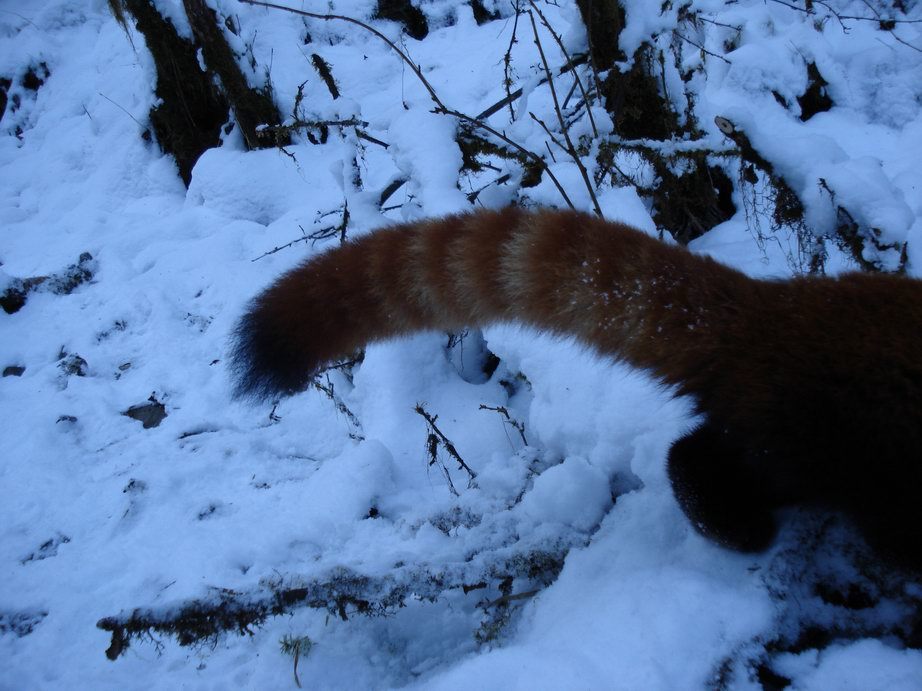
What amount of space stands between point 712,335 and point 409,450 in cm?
158

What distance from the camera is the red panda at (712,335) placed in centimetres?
108

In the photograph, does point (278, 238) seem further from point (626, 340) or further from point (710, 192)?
point (626, 340)

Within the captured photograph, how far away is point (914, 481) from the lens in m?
1.05

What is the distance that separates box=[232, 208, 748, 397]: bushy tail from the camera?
49.4 inches

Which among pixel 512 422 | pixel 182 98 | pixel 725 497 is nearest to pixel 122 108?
pixel 182 98

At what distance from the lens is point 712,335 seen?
1.19 metres

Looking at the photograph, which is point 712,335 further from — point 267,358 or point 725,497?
point 267,358

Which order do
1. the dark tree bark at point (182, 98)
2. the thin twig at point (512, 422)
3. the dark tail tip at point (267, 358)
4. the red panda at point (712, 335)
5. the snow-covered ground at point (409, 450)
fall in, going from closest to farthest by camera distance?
the red panda at point (712, 335) < the snow-covered ground at point (409, 450) < the dark tail tip at point (267, 358) < the thin twig at point (512, 422) < the dark tree bark at point (182, 98)

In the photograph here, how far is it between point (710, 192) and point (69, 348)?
431cm

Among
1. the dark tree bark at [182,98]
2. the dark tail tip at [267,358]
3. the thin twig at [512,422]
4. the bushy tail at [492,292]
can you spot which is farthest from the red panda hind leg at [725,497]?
the dark tree bark at [182,98]

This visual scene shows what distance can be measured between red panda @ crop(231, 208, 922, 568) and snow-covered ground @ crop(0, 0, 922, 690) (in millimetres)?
157

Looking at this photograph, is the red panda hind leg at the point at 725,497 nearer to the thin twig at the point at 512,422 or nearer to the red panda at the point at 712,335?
the red panda at the point at 712,335

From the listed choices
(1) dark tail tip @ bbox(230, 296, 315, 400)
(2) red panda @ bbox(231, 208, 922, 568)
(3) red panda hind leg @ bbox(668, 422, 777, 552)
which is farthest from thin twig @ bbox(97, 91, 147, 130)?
(3) red panda hind leg @ bbox(668, 422, 777, 552)

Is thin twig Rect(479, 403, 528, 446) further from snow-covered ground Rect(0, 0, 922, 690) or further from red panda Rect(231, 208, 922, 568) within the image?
red panda Rect(231, 208, 922, 568)
